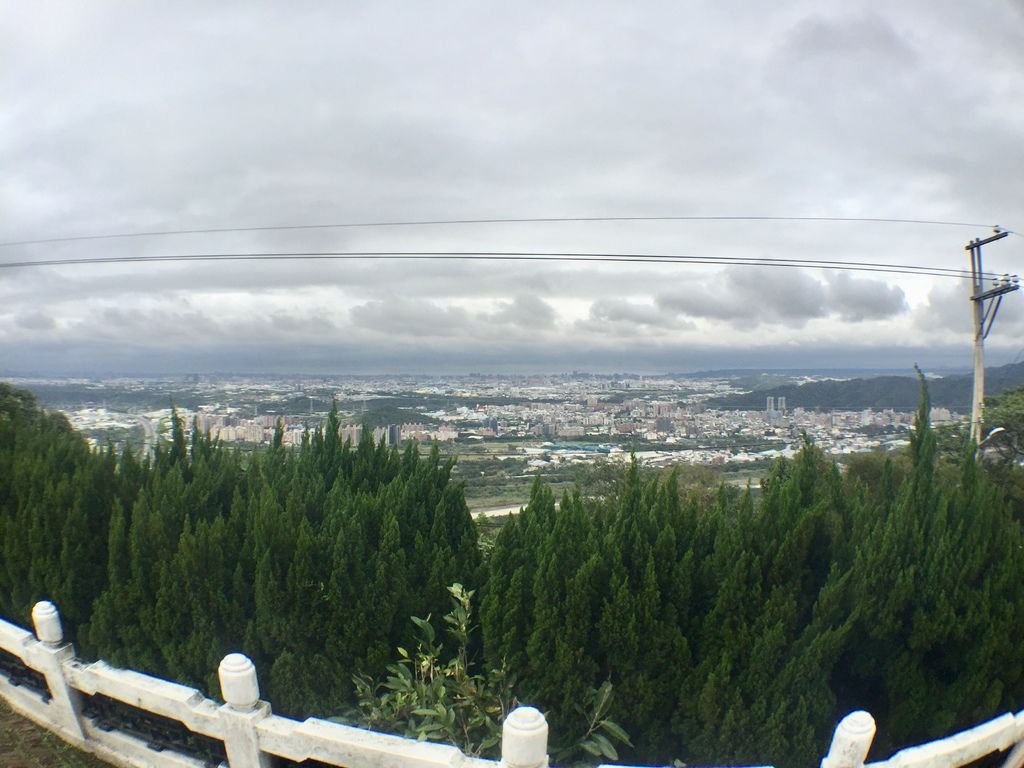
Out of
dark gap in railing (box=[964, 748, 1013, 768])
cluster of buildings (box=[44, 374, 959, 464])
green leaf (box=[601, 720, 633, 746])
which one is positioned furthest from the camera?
cluster of buildings (box=[44, 374, 959, 464])

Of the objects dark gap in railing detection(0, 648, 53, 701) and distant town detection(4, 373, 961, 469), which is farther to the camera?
distant town detection(4, 373, 961, 469)

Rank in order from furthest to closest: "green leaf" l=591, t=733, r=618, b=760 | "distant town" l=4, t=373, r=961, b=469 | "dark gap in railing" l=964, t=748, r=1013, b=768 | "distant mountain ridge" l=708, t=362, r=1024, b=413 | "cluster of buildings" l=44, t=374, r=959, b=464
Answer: "distant mountain ridge" l=708, t=362, r=1024, b=413 → "cluster of buildings" l=44, t=374, r=959, b=464 → "distant town" l=4, t=373, r=961, b=469 → "dark gap in railing" l=964, t=748, r=1013, b=768 → "green leaf" l=591, t=733, r=618, b=760

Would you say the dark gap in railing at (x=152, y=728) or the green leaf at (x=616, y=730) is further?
the dark gap in railing at (x=152, y=728)

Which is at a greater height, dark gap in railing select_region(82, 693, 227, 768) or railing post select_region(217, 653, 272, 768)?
railing post select_region(217, 653, 272, 768)

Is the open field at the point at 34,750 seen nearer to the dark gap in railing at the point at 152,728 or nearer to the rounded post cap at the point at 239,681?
the dark gap in railing at the point at 152,728

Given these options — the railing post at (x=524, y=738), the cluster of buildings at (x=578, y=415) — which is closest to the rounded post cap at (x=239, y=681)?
the railing post at (x=524, y=738)

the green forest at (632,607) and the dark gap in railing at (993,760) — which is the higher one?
the green forest at (632,607)

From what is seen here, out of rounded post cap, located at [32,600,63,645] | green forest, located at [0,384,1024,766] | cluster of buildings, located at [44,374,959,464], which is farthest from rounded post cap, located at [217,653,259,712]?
cluster of buildings, located at [44,374,959,464]

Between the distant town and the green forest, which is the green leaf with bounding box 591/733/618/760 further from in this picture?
the distant town

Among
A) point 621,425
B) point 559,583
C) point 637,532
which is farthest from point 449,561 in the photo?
point 621,425
